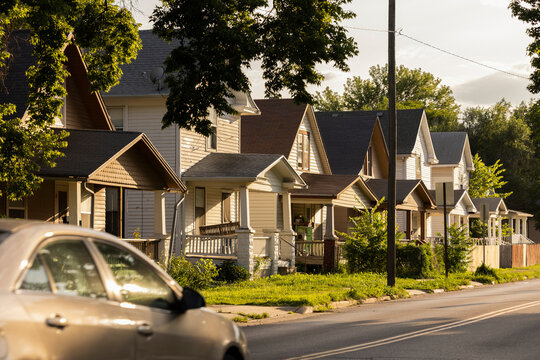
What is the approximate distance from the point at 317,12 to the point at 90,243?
1461 centimetres

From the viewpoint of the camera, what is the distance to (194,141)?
107ft

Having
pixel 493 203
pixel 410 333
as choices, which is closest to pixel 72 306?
pixel 410 333

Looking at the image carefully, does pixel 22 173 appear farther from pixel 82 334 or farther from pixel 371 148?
pixel 371 148

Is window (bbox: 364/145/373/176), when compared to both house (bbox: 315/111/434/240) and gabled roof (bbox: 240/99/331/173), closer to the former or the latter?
house (bbox: 315/111/434/240)

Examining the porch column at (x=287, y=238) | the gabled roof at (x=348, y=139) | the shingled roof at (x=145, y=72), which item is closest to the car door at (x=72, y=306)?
the shingled roof at (x=145, y=72)

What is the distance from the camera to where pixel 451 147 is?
65438mm

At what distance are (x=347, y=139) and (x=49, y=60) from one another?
103 feet

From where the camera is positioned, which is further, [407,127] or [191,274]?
[407,127]

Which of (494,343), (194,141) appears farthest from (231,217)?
(494,343)

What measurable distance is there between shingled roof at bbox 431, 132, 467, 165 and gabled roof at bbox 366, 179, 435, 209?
52.0 feet

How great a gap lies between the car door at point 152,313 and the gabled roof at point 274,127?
109 feet

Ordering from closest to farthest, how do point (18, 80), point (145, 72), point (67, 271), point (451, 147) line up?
1. point (67, 271)
2. point (18, 80)
3. point (145, 72)
4. point (451, 147)

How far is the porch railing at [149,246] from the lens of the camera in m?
24.8

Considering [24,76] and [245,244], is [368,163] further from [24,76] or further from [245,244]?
[24,76]
